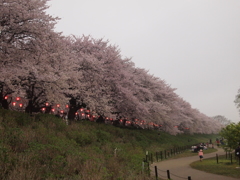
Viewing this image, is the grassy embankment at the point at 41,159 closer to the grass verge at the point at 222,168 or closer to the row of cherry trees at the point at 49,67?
the row of cherry trees at the point at 49,67

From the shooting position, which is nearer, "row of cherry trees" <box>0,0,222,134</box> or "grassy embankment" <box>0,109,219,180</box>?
"grassy embankment" <box>0,109,219,180</box>

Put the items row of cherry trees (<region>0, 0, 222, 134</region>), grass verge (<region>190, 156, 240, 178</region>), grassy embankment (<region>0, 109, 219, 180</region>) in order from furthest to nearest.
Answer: row of cherry trees (<region>0, 0, 222, 134</region>), grass verge (<region>190, 156, 240, 178</region>), grassy embankment (<region>0, 109, 219, 180</region>)

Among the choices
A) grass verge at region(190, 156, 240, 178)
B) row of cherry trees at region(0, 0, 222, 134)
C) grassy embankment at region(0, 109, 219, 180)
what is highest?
row of cherry trees at region(0, 0, 222, 134)

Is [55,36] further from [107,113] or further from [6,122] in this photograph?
[107,113]

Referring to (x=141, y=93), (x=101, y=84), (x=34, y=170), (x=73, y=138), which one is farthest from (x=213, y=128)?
(x=34, y=170)

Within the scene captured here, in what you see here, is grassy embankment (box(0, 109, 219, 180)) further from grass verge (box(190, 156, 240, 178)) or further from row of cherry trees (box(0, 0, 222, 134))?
grass verge (box(190, 156, 240, 178))

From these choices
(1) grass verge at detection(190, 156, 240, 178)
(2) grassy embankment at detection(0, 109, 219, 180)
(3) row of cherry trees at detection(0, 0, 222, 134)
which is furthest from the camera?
(3) row of cherry trees at detection(0, 0, 222, 134)

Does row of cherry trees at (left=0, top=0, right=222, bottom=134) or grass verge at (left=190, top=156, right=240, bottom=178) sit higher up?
row of cherry trees at (left=0, top=0, right=222, bottom=134)

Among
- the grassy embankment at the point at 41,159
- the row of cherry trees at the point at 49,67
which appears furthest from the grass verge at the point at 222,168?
the row of cherry trees at the point at 49,67

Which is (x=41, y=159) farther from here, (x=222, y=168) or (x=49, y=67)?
(x=222, y=168)

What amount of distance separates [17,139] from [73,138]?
510 centimetres

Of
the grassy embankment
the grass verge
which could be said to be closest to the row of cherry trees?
the grassy embankment

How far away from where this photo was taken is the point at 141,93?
1227 inches

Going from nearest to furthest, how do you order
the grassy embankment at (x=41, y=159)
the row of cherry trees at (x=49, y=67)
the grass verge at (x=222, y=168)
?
1. the grassy embankment at (x=41, y=159)
2. the grass verge at (x=222, y=168)
3. the row of cherry trees at (x=49, y=67)
